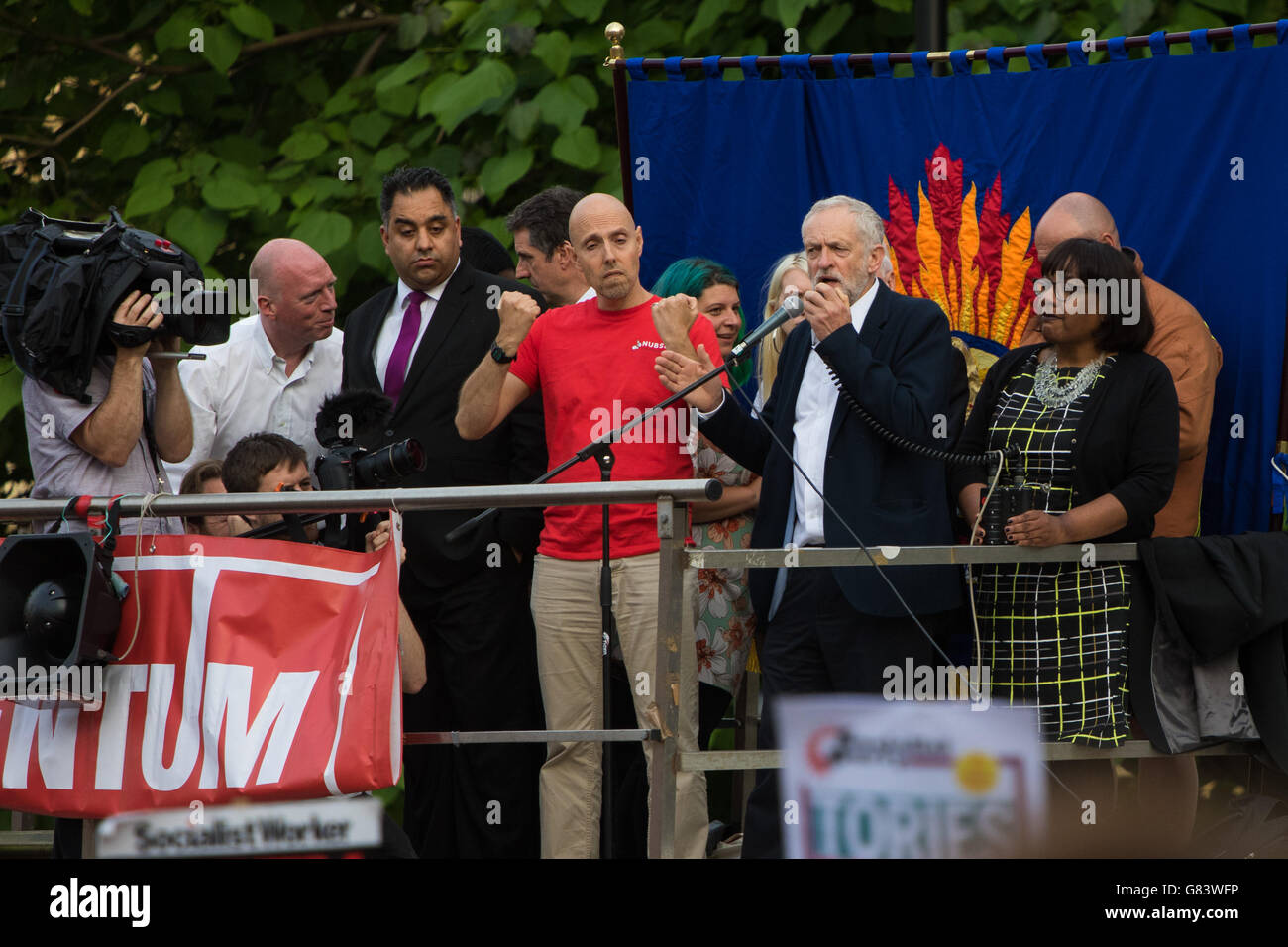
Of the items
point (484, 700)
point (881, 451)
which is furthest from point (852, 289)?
point (484, 700)

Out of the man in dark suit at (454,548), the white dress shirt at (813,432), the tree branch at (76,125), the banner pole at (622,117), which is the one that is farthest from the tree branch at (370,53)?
the white dress shirt at (813,432)

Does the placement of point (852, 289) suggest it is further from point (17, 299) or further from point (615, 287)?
point (17, 299)

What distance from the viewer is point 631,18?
7418mm

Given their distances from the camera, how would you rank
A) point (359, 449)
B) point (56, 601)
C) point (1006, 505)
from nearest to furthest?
point (56, 601), point (1006, 505), point (359, 449)

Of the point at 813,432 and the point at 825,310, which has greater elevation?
the point at 825,310

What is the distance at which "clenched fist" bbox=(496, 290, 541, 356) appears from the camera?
5.42m

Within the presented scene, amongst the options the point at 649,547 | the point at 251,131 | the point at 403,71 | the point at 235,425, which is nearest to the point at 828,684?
the point at 649,547

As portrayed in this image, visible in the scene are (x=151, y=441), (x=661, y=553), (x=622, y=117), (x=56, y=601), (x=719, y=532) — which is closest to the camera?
(x=661, y=553)

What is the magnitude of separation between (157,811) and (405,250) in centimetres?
240

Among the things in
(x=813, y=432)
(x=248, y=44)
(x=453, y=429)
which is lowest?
(x=813, y=432)

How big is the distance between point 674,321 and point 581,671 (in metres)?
1.16

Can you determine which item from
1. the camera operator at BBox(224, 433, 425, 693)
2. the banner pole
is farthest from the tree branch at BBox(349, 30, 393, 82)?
the camera operator at BBox(224, 433, 425, 693)

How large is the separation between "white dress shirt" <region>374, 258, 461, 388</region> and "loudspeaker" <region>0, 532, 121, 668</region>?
5.78 ft

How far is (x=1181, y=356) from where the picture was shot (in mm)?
5316
